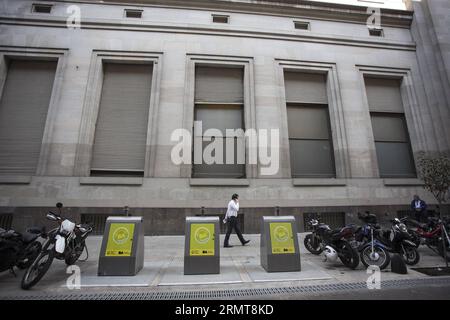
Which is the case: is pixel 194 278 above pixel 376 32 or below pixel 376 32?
below

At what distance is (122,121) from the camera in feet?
39.5

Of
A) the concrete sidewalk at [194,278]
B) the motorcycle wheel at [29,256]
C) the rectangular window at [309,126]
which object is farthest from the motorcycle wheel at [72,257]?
the rectangular window at [309,126]

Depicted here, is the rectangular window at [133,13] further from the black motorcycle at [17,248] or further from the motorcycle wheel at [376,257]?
the motorcycle wheel at [376,257]

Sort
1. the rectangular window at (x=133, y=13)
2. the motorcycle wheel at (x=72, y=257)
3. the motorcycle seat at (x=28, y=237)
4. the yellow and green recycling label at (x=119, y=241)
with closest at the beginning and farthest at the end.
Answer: the yellow and green recycling label at (x=119, y=241) → the motorcycle seat at (x=28, y=237) → the motorcycle wheel at (x=72, y=257) → the rectangular window at (x=133, y=13)

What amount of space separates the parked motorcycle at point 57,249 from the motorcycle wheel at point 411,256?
8497 millimetres

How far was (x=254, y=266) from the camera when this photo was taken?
6008 mm

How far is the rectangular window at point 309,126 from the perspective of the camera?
41.4 feet

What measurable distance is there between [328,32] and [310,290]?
15076 millimetres

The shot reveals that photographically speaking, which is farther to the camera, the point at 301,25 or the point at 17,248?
the point at 301,25

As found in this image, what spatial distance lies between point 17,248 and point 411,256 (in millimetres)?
9640

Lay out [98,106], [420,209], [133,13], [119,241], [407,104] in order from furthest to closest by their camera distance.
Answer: [407,104]
[133,13]
[98,106]
[420,209]
[119,241]

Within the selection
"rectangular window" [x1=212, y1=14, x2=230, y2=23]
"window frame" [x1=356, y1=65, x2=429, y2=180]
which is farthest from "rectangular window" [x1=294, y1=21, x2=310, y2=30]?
"rectangular window" [x1=212, y1=14, x2=230, y2=23]

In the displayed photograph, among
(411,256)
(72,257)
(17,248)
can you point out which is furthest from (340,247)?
(17,248)

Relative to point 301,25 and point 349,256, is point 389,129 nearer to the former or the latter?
point 301,25
